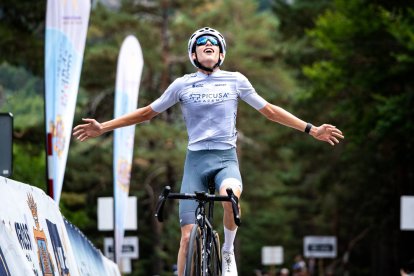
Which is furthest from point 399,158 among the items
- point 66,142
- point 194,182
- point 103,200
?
point 194,182

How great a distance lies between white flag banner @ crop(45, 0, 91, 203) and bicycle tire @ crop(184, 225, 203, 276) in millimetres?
5691

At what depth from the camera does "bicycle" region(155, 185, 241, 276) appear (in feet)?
32.3

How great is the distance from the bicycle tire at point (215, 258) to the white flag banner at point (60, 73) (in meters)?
4.97

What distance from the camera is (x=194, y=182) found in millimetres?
10781

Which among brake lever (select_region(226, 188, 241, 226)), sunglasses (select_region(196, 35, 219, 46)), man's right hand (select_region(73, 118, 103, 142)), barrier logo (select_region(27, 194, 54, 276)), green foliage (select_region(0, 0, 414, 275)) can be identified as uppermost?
green foliage (select_region(0, 0, 414, 275))

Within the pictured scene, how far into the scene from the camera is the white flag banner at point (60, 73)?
1568cm

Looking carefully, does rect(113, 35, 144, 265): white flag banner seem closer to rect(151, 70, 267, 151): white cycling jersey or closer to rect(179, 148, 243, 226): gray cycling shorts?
rect(151, 70, 267, 151): white cycling jersey

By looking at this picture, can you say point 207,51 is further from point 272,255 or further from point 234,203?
point 272,255

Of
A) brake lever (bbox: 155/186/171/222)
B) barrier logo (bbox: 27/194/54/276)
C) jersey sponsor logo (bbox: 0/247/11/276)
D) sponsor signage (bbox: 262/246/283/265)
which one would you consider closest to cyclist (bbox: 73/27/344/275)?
brake lever (bbox: 155/186/171/222)

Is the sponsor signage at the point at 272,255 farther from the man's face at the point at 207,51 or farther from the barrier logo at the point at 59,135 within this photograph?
the man's face at the point at 207,51

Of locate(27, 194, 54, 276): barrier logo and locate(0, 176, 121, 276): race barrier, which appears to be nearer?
locate(0, 176, 121, 276): race barrier

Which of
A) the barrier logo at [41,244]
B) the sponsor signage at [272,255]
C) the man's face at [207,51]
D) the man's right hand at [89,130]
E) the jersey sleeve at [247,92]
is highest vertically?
the man's face at [207,51]

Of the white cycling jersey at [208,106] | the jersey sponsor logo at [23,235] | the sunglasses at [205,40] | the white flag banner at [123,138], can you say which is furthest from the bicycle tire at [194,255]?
the white flag banner at [123,138]

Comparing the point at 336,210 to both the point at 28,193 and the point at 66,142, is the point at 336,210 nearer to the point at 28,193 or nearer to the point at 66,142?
the point at 66,142
